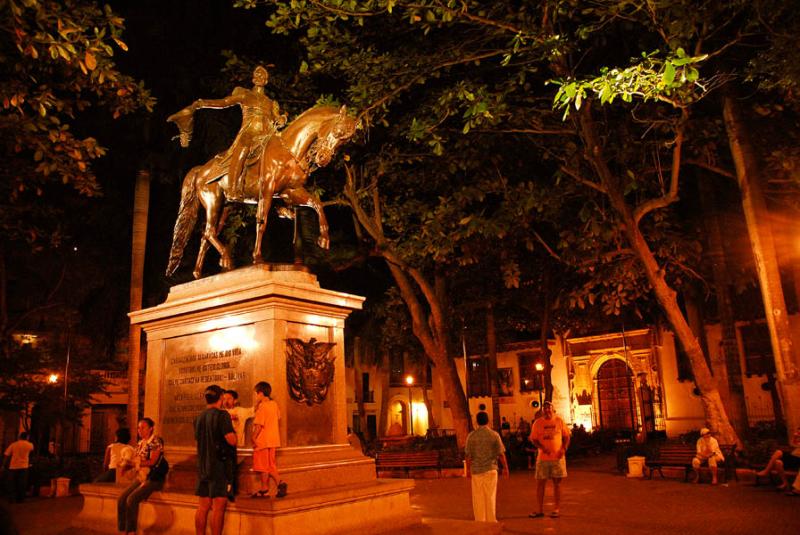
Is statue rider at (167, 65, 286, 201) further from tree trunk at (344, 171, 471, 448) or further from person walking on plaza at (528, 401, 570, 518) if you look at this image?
tree trunk at (344, 171, 471, 448)

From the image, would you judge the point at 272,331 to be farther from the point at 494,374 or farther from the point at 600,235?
the point at 494,374

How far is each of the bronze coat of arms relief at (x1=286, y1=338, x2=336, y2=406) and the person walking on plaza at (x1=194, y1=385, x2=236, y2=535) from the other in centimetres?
138

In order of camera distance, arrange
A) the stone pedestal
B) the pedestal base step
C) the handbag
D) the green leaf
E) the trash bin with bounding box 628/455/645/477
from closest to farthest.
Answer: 1. the pedestal base step
2. the stone pedestal
3. the handbag
4. the green leaf
5. the trash bin with bounding box 628/455/645/477

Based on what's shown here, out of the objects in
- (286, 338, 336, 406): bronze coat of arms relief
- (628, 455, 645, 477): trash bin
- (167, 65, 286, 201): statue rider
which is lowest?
(628, 455, 645, 477): trash bin

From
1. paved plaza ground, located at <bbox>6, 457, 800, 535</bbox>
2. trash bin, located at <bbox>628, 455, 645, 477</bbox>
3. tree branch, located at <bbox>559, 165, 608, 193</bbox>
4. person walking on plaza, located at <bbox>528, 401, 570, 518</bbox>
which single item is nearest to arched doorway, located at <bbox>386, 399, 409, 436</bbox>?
trash bin, located at <bbox>628, 455, 645, 477</bbox>

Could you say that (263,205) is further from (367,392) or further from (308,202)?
(367,392)

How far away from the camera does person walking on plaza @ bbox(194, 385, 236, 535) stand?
652 cm

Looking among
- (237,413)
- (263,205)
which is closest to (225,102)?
(263,205)

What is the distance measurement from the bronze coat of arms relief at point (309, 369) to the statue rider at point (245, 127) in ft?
7.37

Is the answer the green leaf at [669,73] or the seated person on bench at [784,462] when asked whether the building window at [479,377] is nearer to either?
the seated person on bench at [784,462]

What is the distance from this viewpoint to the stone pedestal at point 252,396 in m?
7.34

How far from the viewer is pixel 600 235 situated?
15.0 meters

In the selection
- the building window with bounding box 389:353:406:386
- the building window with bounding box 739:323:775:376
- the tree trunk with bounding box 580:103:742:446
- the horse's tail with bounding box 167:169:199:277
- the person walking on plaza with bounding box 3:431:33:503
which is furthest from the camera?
the building window with bounding box 389:353:406:386

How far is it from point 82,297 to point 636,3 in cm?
2395
